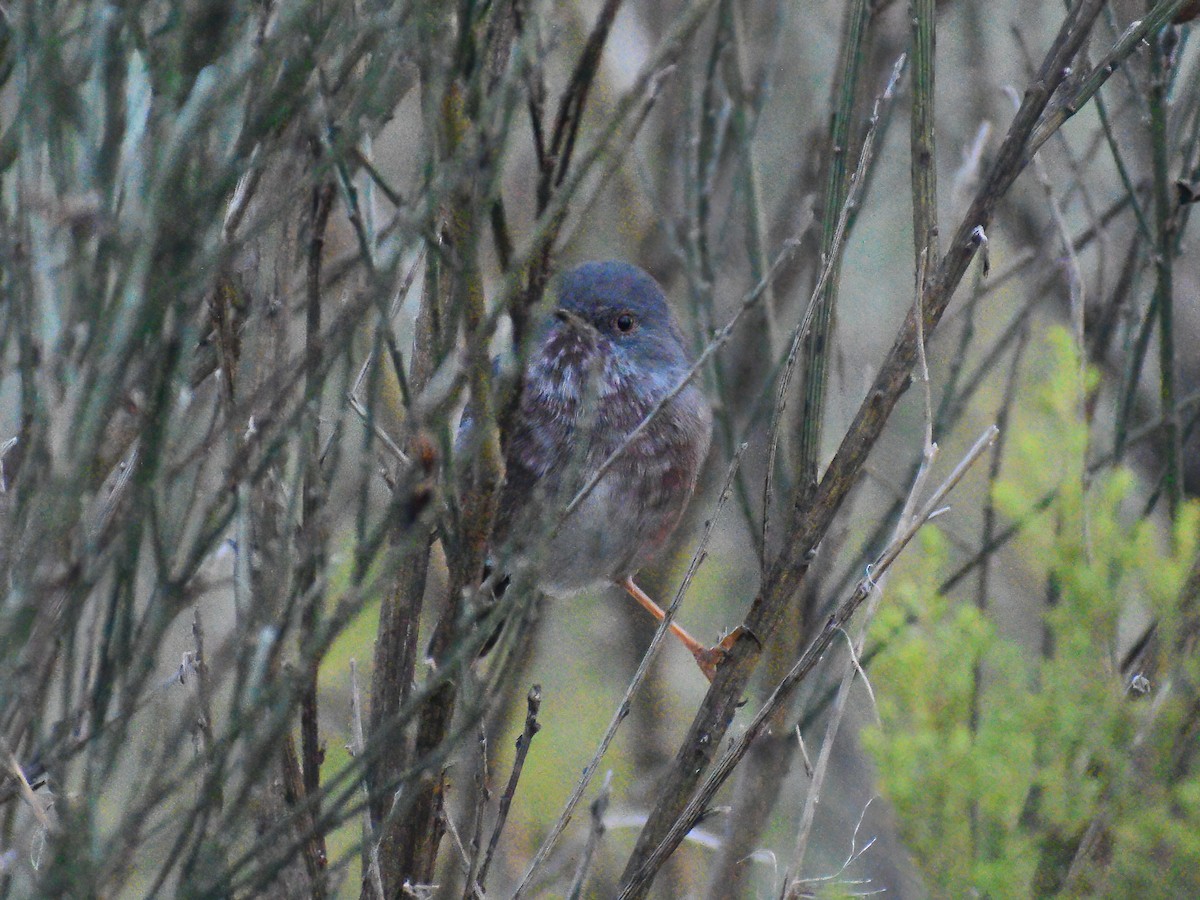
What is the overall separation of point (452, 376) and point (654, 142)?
4664 mm

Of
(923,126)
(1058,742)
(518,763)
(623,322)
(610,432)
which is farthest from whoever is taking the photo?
(623,322)

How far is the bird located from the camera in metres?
3.85

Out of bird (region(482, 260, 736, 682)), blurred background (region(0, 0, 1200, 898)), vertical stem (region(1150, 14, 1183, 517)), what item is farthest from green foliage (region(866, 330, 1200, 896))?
bird (region(482, 260, 736, 682))

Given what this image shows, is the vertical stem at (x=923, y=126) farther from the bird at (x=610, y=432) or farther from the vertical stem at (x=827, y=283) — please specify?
the bird at (x=610, y=432)

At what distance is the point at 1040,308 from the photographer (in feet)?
18.7

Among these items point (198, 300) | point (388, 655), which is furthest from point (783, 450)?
point (198, 300)

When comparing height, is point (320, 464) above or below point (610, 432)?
below

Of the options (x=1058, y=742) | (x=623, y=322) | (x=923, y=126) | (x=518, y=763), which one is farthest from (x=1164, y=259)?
(x=518, y=763)

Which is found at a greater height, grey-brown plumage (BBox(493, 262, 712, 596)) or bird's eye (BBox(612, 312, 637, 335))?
bird's eye (BBox(612, 312, 637, 335))

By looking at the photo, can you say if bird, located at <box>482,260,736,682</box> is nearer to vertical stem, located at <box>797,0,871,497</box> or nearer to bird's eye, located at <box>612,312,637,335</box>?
bird's eye, located at <box>612,312,637,335</box>


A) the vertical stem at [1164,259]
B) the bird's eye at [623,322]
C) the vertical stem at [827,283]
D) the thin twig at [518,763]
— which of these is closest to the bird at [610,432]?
the bird's eye at [623,322]

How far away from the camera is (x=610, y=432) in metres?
3.90

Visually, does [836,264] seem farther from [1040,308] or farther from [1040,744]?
[1040,308]

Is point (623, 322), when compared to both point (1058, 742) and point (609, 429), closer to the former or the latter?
point (609, 429)
